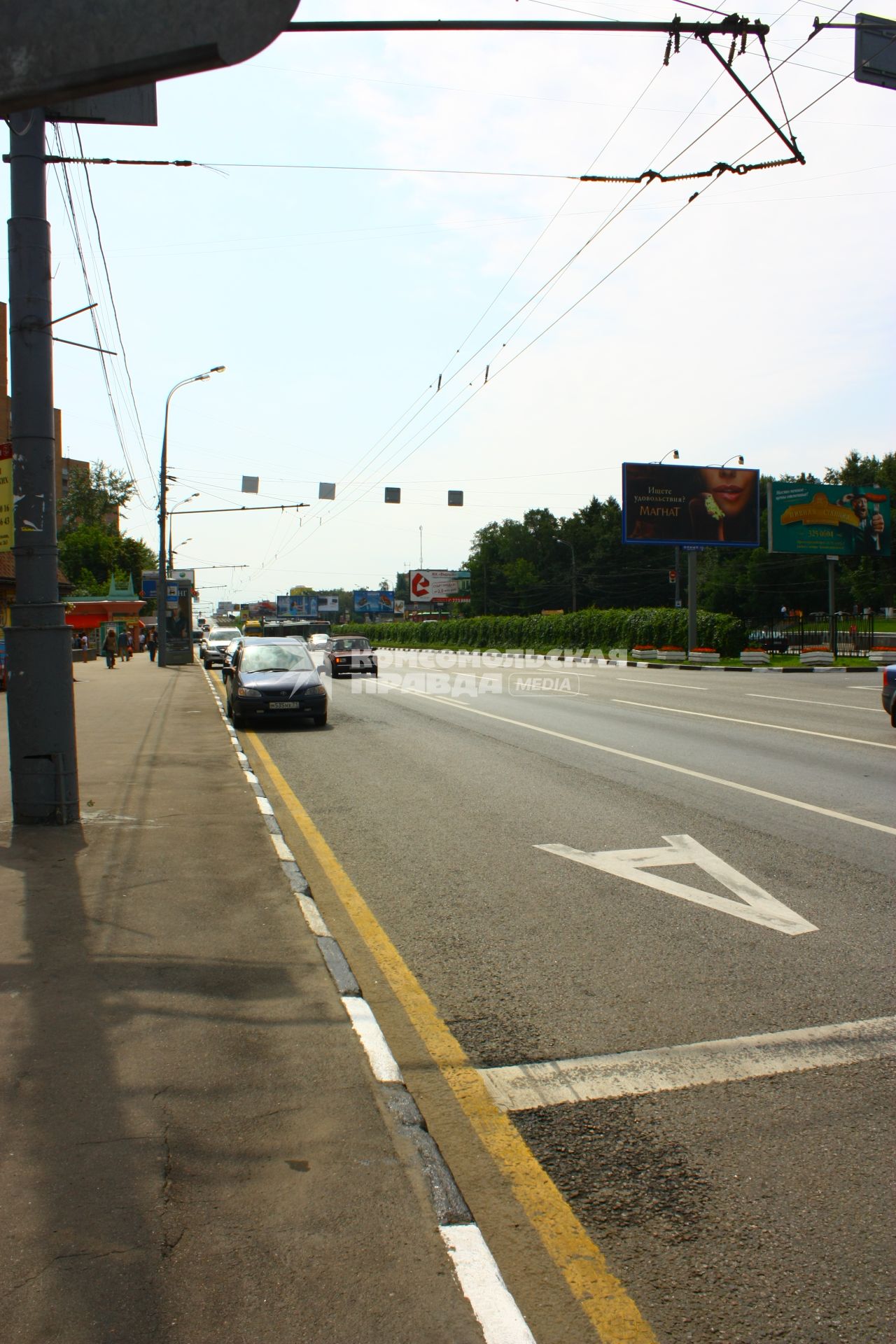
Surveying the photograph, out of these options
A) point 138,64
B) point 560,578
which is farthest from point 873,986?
point 560,578

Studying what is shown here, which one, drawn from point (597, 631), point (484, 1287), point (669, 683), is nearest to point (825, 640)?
point (597, 631)

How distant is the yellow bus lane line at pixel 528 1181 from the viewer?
2398 mm

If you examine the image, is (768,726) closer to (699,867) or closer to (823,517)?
(699,867)

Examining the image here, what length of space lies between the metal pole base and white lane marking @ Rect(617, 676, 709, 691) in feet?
60.1

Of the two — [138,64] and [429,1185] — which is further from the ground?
[138,64]

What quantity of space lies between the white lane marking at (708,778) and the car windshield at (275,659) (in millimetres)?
3441

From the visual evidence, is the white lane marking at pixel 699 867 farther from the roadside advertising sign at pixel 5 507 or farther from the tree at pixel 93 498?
the tree at pixel 93 498

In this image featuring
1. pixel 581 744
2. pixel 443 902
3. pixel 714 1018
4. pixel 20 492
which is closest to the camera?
pixel 714 1018

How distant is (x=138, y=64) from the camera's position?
138 inches

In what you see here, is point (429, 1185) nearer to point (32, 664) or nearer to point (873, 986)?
point (873, 986)

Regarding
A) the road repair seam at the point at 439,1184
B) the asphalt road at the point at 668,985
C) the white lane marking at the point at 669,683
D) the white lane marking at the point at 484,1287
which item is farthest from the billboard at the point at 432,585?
the white lane marking at the point at 484,1287

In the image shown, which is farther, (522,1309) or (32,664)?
(32,664)

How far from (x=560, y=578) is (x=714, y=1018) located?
111912 mm

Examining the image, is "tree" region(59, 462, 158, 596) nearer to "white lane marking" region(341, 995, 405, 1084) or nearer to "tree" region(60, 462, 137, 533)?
"tree" region(60, 462, 137, 533)
